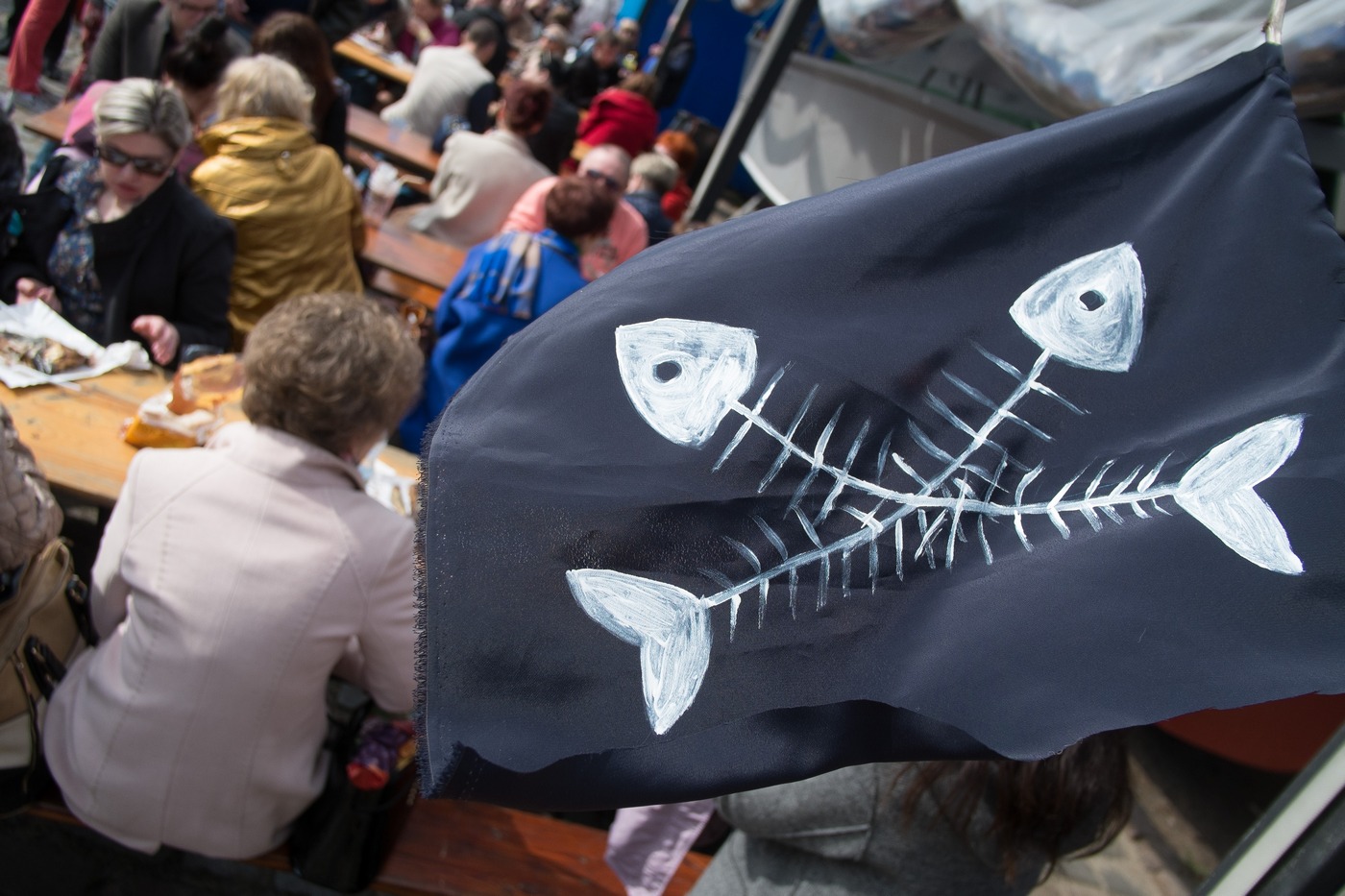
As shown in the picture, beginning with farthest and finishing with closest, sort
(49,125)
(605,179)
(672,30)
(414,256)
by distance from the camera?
(672,30) < (605,179) < (414,256) < (49,125)

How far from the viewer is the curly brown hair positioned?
1.87m

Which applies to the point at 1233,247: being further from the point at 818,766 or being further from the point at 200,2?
the point at 200,2

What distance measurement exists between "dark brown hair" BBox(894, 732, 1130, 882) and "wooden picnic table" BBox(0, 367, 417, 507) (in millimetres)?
1900

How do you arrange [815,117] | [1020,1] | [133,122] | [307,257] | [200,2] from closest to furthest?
[1020,1] < [133,122] < [307,257] < [200,2] < [815,117]

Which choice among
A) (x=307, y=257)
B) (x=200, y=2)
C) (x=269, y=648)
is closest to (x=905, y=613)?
(x=269, y=648)

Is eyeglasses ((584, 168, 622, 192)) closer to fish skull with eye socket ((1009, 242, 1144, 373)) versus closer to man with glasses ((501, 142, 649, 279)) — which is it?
man with glasses ((501, 142, 649, 279))

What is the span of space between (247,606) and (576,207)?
1960 mm

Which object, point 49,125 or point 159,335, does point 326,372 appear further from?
point 49,125

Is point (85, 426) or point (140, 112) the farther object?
point (140, 112)

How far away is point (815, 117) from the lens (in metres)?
6.32

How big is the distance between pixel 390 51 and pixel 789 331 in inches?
296

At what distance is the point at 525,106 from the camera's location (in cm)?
453

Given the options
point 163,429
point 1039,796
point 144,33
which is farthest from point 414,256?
point 1039,796

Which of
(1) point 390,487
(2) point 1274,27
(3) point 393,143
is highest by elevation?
(2) point 1274,27
